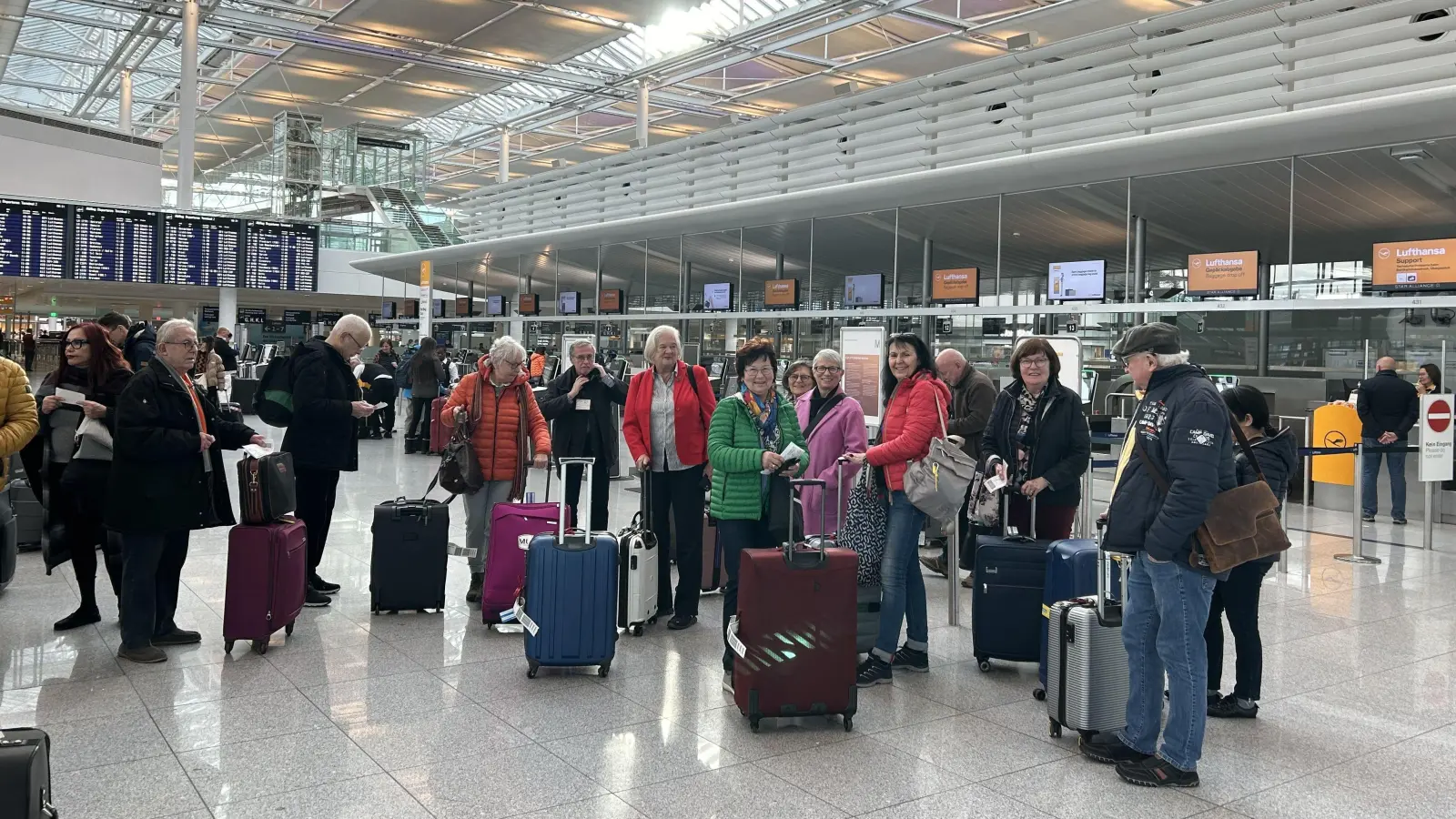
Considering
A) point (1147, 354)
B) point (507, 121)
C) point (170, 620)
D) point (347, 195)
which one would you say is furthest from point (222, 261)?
point (1147, 354)

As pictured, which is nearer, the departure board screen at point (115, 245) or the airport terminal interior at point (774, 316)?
the airport terminal interior at point (774, 316)

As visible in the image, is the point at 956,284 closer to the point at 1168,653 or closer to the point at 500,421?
the point at 500,421

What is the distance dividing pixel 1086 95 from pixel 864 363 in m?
4.11

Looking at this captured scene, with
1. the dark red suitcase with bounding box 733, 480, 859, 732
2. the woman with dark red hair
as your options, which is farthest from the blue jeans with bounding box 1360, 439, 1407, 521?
the woman with dark red hair

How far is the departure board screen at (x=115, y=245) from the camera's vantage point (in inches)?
763

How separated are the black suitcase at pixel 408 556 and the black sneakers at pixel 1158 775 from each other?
11.8 feet

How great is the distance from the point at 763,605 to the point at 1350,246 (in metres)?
11.7

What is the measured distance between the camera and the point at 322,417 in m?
5.64

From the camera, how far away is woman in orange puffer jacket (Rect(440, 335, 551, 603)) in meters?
5.86

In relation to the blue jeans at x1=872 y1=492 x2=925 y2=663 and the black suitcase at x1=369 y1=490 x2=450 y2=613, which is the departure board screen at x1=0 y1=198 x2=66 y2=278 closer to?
the black suitcase at x1=369 y1=490 x2=450 y2=613

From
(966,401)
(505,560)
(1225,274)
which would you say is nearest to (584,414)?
(505,560)

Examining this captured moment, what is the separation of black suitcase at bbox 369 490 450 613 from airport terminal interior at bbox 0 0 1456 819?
0.04 metres

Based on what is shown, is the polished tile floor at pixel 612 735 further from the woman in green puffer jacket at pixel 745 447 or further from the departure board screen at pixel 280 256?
the departure board screen at pixel 280 256

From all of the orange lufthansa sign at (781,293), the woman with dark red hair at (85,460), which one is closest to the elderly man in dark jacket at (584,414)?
the woman with dark red hair at (85,460)
